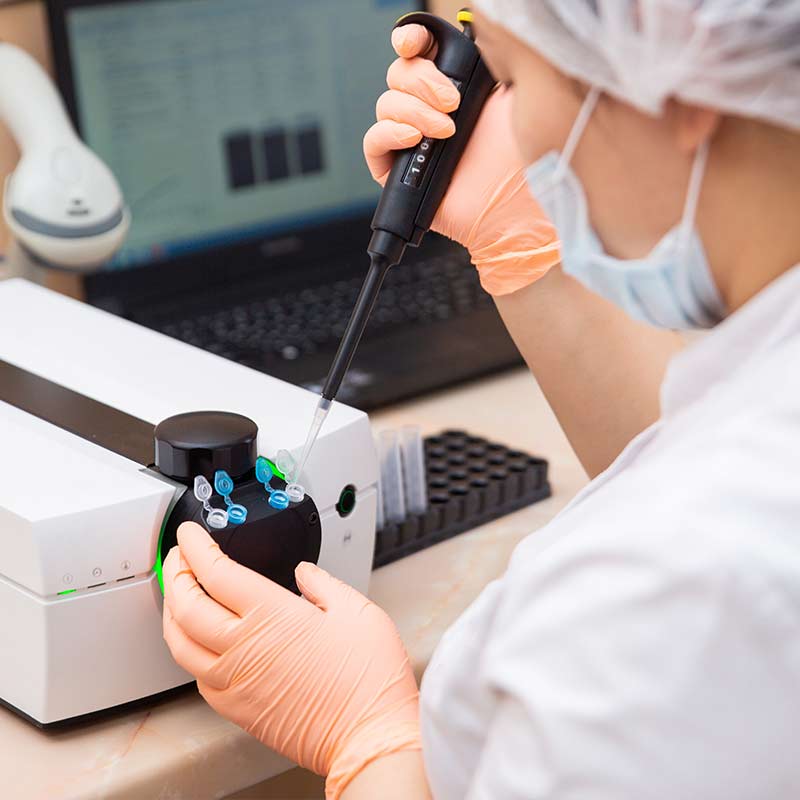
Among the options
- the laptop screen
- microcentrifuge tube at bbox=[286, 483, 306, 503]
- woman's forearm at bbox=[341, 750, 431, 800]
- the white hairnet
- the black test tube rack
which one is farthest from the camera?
the laptop screen

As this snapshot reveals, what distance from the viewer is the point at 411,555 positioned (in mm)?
980

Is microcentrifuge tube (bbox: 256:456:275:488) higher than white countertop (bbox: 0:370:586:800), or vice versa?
microcentrifuge tube (bbox: 256:456:275:488)

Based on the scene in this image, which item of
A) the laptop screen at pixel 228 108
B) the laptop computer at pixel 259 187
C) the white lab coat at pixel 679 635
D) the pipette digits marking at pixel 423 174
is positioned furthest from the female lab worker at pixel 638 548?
the laptop screen at pixel 228 108

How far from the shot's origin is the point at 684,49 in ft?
1.64

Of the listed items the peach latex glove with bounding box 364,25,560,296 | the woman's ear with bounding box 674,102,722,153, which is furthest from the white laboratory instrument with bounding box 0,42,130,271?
the woman's ear with bounding box 674,102,722,153

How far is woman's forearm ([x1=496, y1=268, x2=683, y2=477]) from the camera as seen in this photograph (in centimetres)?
94

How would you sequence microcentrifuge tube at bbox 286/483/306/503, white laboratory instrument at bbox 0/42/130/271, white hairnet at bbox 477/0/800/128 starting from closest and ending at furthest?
white hairnet at bbox 477/0/800/128 < microcentrifuge tube at bbox 286/483/306/503 < white laboratory instrument at bbox 0/42/130/271

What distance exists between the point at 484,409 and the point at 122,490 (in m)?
0.60

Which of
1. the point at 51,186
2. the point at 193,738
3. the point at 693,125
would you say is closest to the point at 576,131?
the point at 693,125

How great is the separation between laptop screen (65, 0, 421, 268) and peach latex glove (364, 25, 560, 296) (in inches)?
22.6

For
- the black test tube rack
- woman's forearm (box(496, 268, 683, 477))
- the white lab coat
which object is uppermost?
the white lab coat

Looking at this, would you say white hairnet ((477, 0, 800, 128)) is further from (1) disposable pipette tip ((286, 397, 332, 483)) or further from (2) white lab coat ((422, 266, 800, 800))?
(1) disposable pipette tip ((286, 397, 332, 483))

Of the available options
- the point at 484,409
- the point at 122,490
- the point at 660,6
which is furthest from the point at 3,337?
the point at 660,6

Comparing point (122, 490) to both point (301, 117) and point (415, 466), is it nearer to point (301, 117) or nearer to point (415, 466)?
point (415, 466)
